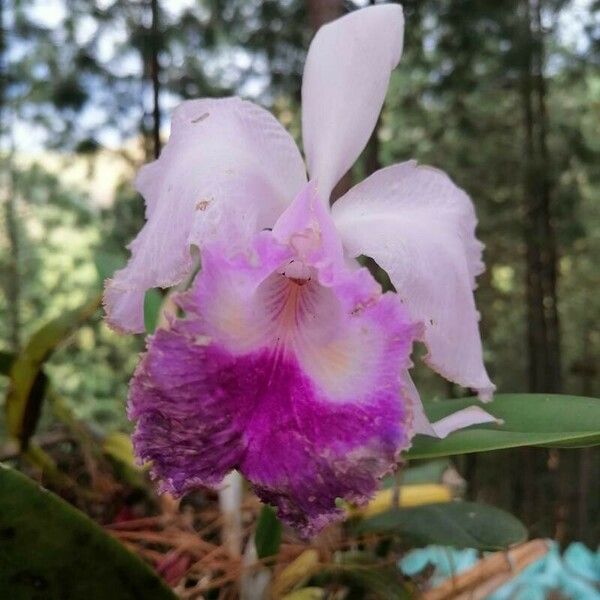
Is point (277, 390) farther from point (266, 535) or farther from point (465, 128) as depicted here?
point (465, 128)

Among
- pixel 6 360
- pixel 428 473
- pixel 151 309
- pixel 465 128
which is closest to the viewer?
pixel 151 309

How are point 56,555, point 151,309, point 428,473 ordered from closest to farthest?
point 56,555 → point 151,309 → point 428,473

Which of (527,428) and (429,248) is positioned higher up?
(429,248)

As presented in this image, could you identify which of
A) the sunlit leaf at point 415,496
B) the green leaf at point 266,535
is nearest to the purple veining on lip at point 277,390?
the green leaf at point 266,535

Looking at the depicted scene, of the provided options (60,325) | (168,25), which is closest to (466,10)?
(168,25)

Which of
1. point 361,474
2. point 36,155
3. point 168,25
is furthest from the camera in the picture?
point 36,155

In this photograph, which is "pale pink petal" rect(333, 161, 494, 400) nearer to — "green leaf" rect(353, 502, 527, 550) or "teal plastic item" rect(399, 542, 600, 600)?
"green leaf" rect(353, 502, 527, 550)

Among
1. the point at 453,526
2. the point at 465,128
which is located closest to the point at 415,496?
the point at 453,526

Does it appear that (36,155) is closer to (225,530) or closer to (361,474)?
(225,530)
